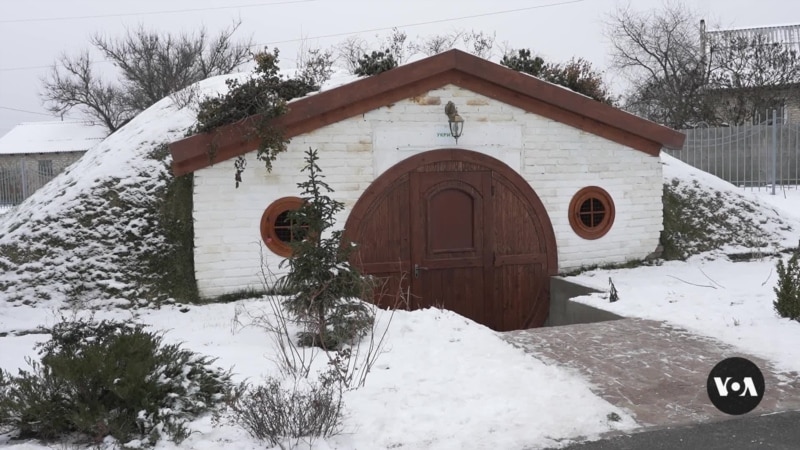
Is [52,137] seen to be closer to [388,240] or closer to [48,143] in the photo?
[48,143]

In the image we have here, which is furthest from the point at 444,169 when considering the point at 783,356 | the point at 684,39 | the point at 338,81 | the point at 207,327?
the point at 684,39

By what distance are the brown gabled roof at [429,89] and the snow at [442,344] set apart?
3.77ft

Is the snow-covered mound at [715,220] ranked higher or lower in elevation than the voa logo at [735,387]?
higher

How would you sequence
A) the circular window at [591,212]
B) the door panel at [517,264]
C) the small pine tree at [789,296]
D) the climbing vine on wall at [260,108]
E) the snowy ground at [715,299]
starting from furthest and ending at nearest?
the circular window at [591,212]
the door panel at [517,264]
the climbing vine on wall at [260,108]
the small pine tree at [789,296]
the snowy ground at [715,299]

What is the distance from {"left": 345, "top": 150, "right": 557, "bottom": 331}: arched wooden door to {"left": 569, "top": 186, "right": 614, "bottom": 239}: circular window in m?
0.57

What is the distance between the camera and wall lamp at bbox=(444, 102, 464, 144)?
32.1ft

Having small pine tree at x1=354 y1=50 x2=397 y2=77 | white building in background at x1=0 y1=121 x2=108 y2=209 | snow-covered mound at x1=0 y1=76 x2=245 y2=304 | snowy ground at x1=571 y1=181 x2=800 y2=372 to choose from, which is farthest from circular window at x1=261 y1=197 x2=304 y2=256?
white building in background at x1=0 y1=121 x2=108 y2=209

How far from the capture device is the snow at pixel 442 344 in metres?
4.52

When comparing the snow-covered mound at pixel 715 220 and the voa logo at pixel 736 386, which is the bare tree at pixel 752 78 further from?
the voa logo at pixel 736 386

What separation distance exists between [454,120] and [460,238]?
180cm

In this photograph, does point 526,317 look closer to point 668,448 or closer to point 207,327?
point 207,327

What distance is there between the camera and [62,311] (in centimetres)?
856

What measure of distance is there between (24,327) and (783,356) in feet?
27.5

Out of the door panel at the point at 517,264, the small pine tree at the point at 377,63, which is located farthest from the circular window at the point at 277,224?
the door panel at the point at 517,264
